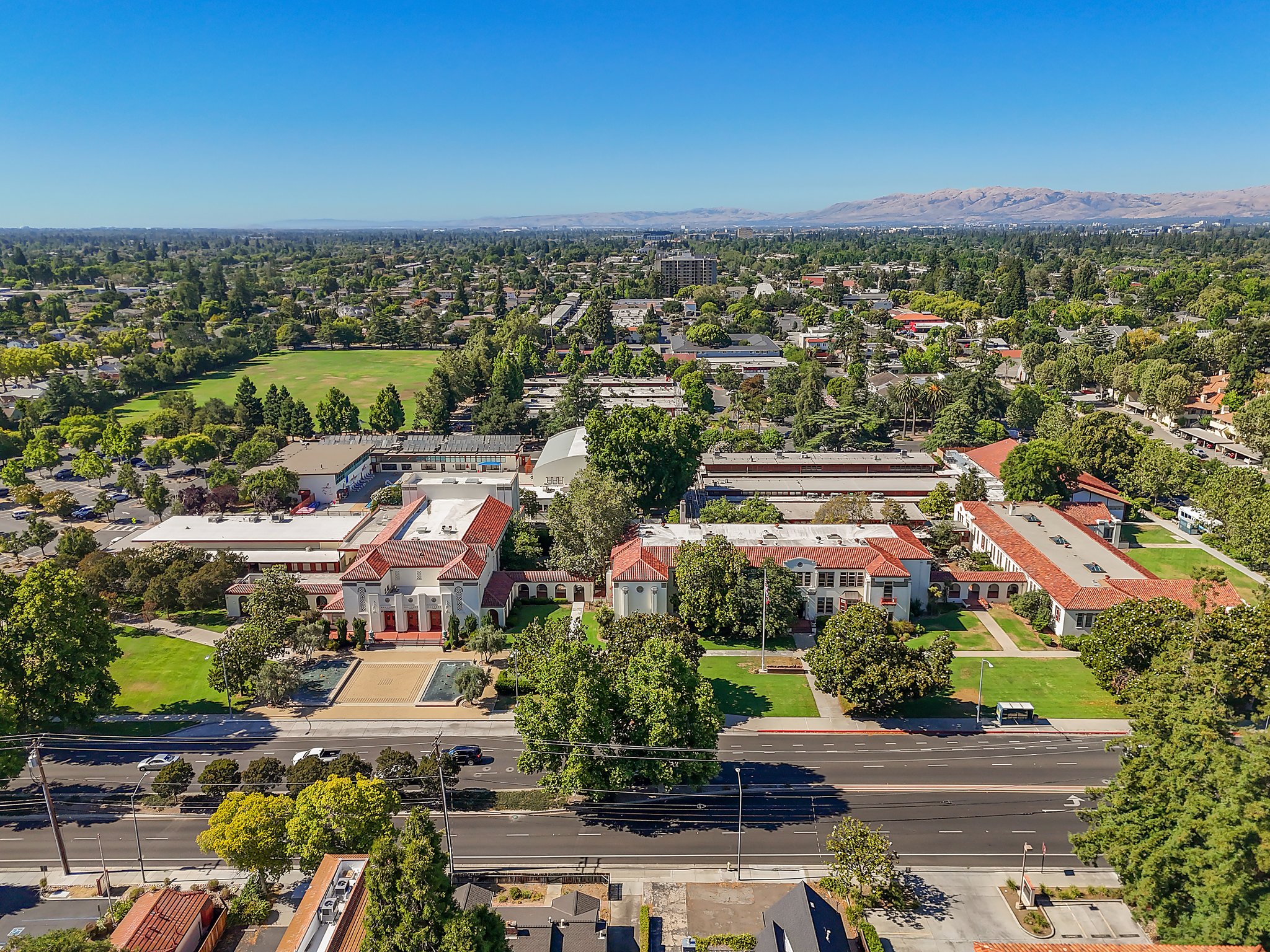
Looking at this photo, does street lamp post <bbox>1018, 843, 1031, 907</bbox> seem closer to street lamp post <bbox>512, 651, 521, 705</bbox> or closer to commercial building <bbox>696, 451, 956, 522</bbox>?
street lamp post <bbox>512, 651, 521, 705</bbox>

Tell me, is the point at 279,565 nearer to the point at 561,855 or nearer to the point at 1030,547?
the point at 561,855

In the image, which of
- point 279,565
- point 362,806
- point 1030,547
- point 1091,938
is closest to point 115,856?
point 362,806

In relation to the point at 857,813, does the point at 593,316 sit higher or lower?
higher

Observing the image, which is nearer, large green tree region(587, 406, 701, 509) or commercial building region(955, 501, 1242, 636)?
commercial building region(955, 501, 1242, 636)

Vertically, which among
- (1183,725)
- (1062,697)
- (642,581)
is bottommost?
(1062,697)

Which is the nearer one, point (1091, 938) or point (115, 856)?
point (1091, 938)

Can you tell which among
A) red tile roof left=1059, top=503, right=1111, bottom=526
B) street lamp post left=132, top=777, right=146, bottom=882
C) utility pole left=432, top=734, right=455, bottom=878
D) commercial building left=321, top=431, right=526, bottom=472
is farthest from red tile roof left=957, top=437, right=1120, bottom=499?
street lamp post left=132, top=777, right=146, bottom=882
